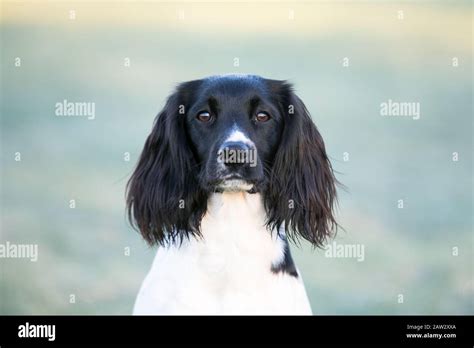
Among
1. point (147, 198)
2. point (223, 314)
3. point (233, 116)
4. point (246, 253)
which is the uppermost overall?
point (233, 116)

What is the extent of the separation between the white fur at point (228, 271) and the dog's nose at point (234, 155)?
29 centimetres

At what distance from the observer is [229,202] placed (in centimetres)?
515

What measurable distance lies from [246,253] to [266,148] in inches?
27.6

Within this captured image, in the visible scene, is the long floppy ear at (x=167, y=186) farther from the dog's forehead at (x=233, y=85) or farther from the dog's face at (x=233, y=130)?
the dog's forehead at (x=233, y=85)

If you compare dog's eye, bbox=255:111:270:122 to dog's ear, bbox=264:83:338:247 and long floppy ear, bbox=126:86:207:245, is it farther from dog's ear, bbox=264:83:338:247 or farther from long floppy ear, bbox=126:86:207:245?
long floppy ear, bbox=126:86:207:245

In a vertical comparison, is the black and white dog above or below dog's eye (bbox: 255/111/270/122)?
below

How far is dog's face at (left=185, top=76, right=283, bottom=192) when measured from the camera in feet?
16.3

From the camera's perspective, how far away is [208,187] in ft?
16.7

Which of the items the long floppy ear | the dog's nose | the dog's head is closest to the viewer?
the dog's nose

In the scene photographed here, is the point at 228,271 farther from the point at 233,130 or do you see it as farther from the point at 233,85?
the point at 233,85

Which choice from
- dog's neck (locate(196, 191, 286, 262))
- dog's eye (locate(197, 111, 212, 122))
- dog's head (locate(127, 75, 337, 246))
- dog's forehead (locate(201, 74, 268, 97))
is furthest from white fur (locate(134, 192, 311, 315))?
dog's forehead (locate(201, 74, 268, 97))

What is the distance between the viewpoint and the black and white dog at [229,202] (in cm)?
511

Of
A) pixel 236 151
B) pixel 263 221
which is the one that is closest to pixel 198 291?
pixel 263 221

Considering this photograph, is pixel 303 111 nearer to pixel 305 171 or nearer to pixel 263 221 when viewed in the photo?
pixel 305 171
